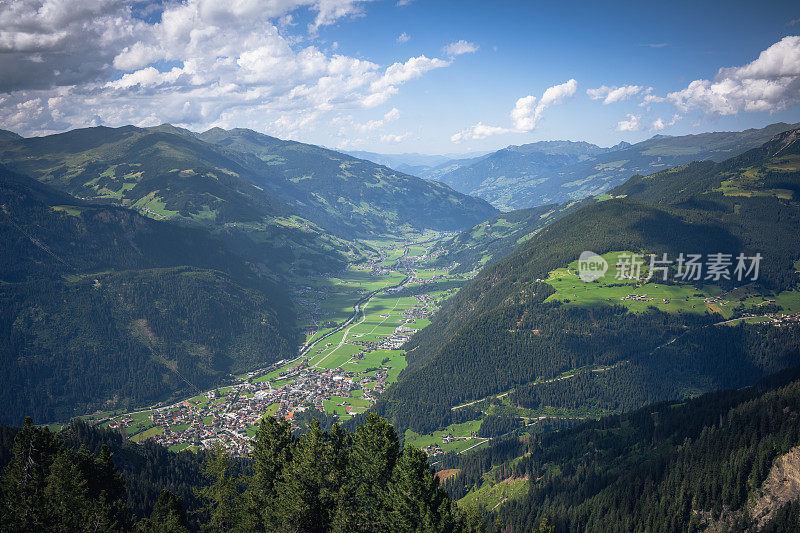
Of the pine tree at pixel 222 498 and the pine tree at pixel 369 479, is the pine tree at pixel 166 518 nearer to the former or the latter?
the pine tree at pixel 222 498

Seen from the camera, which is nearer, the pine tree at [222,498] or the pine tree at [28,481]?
the pine tree at [28,481]

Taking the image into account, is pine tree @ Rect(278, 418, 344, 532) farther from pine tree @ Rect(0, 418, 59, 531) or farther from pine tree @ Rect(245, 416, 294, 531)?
pine tree @ Rect(0, 418, 59, 531)

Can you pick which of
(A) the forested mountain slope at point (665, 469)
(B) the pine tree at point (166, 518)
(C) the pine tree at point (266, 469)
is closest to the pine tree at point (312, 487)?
(C) the pine tree at point (266, 469)

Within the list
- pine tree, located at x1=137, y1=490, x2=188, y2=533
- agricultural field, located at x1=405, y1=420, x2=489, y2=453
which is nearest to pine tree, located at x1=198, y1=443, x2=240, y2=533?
pine tree, located at x1=137, y1=490, x2=188, y2=533

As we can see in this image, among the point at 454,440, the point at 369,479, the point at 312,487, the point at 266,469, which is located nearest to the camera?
the point at 312,487

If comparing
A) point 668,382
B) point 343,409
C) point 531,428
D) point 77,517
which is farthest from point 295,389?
point 77,517

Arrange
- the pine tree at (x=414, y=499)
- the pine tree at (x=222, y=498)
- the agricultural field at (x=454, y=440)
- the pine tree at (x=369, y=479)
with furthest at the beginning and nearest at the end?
the agricultural field at (x=454, y=440) → the pine tree at (x=222, y=498) → the pine tree at (x=369, y=479) → the pine tree at (x=414, y=499)

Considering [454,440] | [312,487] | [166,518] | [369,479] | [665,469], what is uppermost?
[312,487]

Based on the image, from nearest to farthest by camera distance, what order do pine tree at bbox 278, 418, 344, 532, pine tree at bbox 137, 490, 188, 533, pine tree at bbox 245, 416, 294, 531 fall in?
pine tree at bbox 137, 490, 188, 533 → pine tree at bbox 278, 418, 344, 532 → pine tree at bbox 245, 416, 294, 531

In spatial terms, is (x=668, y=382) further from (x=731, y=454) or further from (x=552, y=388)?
(x=731, y=454)

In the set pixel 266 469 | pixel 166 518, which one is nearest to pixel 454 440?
pixel 266 469

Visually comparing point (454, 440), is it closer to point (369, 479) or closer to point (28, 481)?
point (369, 479)
